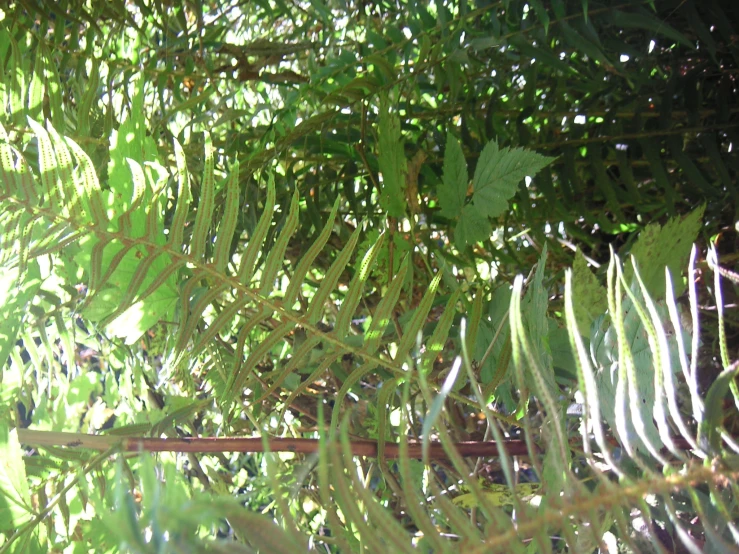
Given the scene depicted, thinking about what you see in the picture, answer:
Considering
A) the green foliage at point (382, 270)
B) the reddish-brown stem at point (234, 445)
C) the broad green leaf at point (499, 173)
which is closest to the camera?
the green foliage at point (382, 270)

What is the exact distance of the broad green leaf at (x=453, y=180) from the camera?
659mm

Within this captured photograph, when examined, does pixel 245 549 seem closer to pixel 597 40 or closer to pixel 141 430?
pixel 141 430

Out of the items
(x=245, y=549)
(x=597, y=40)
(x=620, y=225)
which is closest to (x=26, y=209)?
(x=245, y=549)

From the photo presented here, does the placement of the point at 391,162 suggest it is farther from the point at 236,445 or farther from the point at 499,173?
the point at 236,445

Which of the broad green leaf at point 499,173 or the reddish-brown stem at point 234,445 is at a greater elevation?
the broad green leaf at point 499,173

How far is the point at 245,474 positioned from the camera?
1.06m

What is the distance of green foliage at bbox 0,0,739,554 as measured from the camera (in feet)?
1.24

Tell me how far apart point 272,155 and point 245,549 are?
0.54 meters

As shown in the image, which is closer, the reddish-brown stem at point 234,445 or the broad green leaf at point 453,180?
the reddish-brown stem at point 234,445

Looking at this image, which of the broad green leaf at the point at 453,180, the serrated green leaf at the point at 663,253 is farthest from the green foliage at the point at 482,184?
the serrated green leaf at the point at 663,253

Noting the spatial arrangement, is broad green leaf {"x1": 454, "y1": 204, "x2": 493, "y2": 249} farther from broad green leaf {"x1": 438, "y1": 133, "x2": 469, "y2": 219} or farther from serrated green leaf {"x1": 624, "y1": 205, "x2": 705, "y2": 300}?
serrated green leaf {"x1": 624, "y1": 205, "x2": 705, "y2": 300}

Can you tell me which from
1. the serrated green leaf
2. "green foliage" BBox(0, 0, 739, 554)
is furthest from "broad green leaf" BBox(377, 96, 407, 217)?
the serrated green leaf

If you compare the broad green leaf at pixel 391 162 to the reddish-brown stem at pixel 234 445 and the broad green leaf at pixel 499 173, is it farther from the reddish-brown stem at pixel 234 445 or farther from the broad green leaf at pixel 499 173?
the reddish-brown stem at pixel 234 445

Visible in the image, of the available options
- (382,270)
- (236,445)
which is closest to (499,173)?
(382,270)
